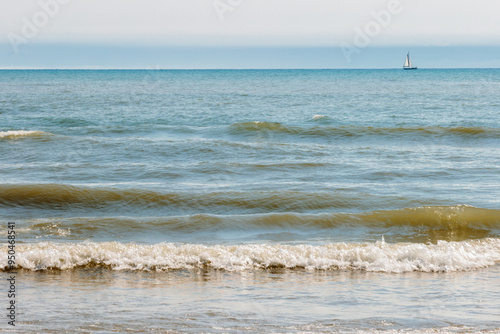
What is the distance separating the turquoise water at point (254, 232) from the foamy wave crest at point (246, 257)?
0.09 feet

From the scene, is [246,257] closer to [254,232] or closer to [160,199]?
[254,232]

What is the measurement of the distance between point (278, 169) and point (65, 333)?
11.3 m

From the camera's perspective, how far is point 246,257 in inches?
343

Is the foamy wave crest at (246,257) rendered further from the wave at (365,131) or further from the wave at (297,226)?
the wave at (365,131)

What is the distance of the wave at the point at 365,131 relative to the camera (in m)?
24.4

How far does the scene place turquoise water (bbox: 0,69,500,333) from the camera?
6473 mm

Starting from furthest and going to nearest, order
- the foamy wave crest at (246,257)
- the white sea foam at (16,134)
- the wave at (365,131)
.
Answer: the wave at (365,131)
the white sea foam at (16,134)
the foamy wave crest at (246,257)

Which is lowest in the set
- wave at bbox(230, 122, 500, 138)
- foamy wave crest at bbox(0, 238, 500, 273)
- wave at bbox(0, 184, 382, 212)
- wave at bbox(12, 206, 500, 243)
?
foamy wave crest at bbox(0, 238, 500, 273)

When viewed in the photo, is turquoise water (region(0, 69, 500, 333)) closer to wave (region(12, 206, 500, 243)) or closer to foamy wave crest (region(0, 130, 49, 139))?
wave (region(12, 206, 500, 243))

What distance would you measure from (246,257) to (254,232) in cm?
198

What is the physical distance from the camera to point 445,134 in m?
24.4

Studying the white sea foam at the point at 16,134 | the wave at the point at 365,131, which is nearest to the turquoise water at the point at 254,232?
the white sea foam at the point at 16,134

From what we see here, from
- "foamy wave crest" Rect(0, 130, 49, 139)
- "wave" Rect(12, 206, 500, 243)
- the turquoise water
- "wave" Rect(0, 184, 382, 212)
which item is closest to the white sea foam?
"foamy wave crest" Rect(0, 130, 49, 139)

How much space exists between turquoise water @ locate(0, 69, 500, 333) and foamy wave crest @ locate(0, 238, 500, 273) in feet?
0.09
